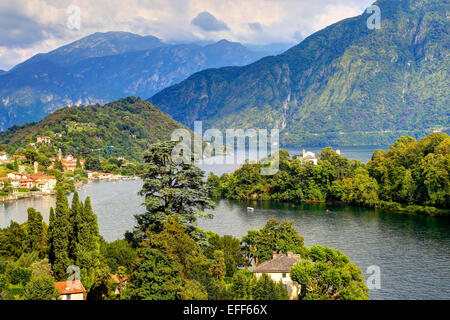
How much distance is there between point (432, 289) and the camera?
21.7 meters

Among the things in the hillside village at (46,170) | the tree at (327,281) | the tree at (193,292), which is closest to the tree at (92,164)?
the hillside village at (46,170)

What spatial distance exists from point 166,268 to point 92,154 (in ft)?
308

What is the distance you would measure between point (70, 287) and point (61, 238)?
10.8 ft

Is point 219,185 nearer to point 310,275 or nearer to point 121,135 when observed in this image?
point 310,275

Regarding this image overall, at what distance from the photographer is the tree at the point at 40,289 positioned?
14.7 metres

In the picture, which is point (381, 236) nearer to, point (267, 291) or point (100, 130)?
point (267, 291)

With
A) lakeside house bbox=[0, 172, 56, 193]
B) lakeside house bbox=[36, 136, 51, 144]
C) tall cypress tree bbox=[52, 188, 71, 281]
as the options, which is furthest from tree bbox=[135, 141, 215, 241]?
lakeside house bbox=[36, 136, 51, 144]

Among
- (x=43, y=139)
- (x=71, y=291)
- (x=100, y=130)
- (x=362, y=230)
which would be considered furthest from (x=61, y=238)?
(x=100, y=130)

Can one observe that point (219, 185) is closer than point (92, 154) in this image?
Yes

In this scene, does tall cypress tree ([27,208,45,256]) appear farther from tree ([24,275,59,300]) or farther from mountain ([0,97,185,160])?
mountain ([0,97,185,160])

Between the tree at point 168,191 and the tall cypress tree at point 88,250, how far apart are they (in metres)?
1.94

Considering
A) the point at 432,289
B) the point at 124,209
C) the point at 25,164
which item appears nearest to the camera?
the point at 432,289
